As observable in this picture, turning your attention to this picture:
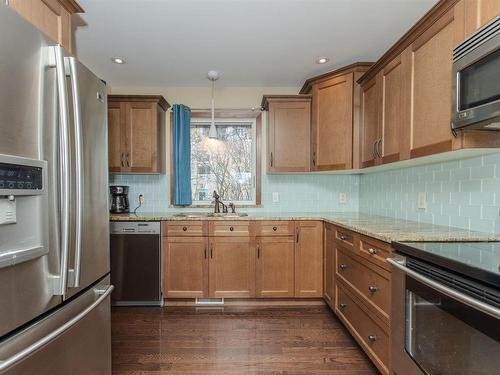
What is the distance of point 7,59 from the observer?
0.85 metres

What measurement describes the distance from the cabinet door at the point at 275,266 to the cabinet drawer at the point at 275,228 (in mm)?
42

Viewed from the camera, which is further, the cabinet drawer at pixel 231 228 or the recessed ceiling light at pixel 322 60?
the cabinet drawer at pixel 231 228

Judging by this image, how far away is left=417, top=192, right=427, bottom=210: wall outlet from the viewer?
2.14 meters

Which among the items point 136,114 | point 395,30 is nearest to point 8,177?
point 136,114

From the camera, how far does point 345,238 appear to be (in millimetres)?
2184

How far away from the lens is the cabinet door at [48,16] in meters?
1.22

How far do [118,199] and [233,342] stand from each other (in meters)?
1.96

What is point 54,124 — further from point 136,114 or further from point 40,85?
point 136,114

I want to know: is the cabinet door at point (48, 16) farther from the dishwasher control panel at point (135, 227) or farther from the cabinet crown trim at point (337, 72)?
the cabinet crown trim at point (337, 72)

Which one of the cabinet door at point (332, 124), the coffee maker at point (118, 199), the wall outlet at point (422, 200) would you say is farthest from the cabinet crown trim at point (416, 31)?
the coffee maker at point (118, 199)

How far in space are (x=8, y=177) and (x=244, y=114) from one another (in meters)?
2.71

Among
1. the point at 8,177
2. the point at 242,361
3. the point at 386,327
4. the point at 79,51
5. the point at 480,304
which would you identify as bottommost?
the point at 242,361

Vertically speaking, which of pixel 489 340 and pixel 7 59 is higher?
pixel 7 59

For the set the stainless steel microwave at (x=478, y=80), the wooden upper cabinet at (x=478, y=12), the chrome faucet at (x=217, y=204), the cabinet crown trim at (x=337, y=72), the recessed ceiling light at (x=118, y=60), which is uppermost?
the recessed ceiling light at (x=118, y=60)
